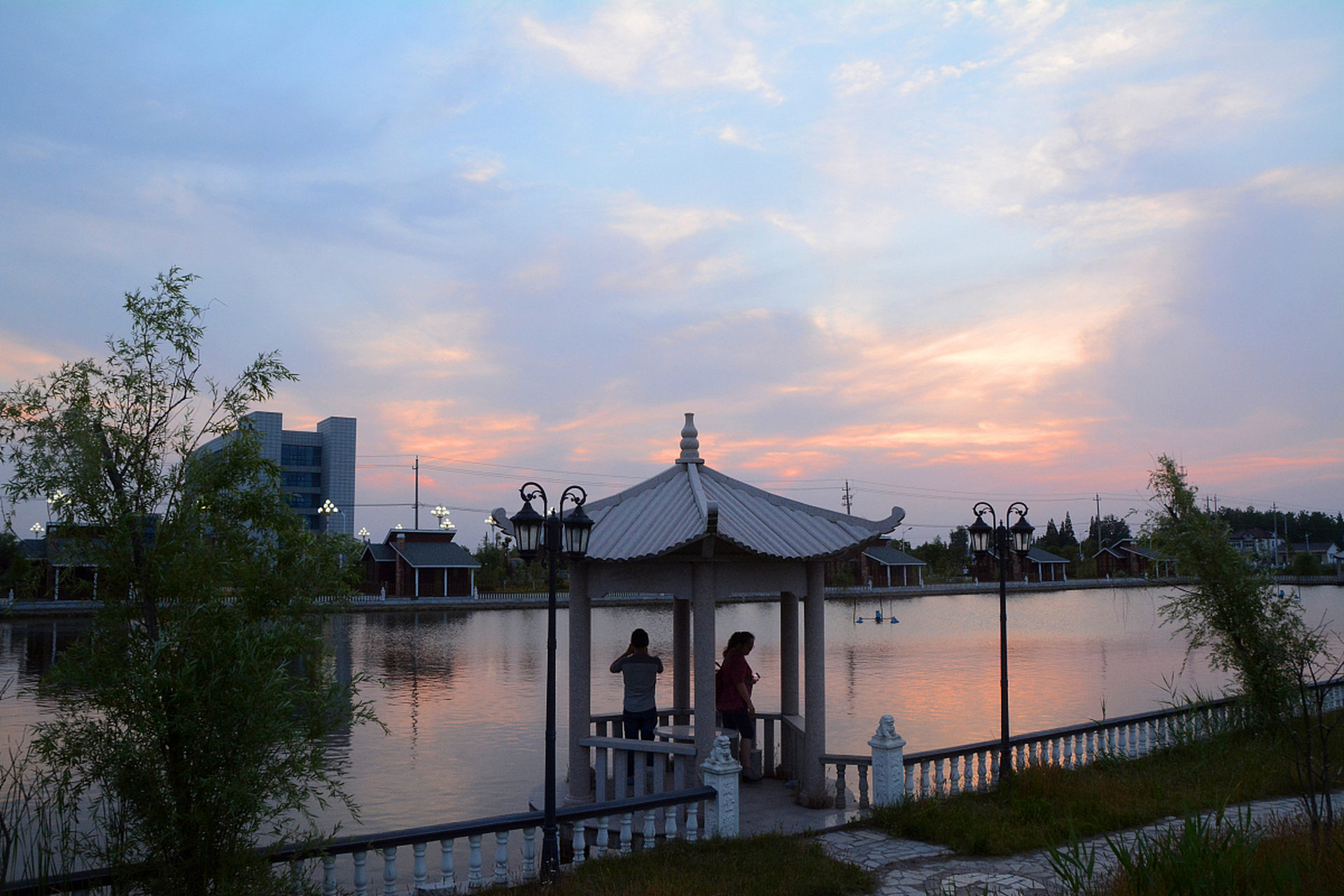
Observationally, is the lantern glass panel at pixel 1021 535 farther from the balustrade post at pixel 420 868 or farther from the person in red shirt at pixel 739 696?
the balustrade post at pixel 420 868

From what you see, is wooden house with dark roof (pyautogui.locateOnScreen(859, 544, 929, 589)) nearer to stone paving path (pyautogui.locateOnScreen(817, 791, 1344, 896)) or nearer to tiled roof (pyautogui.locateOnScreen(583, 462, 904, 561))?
tiled roof (pyautogui.locateOnScreen(583, 462, 904, 561))

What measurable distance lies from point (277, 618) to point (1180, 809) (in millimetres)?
7873

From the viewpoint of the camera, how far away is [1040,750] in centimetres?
1023

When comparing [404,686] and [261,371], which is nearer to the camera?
[261,371]

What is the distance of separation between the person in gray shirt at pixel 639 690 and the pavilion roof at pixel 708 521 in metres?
1.16

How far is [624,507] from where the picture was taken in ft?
31.4

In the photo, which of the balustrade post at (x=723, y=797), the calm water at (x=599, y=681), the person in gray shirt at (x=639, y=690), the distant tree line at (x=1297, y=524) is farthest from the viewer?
the distant tree line at (x=1297, y=524)

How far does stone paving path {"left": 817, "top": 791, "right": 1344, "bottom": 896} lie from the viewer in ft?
20.2

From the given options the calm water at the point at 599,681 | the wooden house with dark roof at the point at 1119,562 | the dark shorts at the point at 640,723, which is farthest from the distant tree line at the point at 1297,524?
the dark shorts at the point at 640,723

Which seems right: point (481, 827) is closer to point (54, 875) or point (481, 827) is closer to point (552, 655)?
point (552, 655)

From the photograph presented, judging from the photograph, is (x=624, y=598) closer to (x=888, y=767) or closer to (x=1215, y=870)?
(x=888, y=767)

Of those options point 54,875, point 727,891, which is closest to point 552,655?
point 727,891

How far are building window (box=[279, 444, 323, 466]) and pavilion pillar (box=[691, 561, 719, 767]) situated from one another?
267 feet

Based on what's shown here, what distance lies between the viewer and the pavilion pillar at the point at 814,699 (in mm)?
9000
